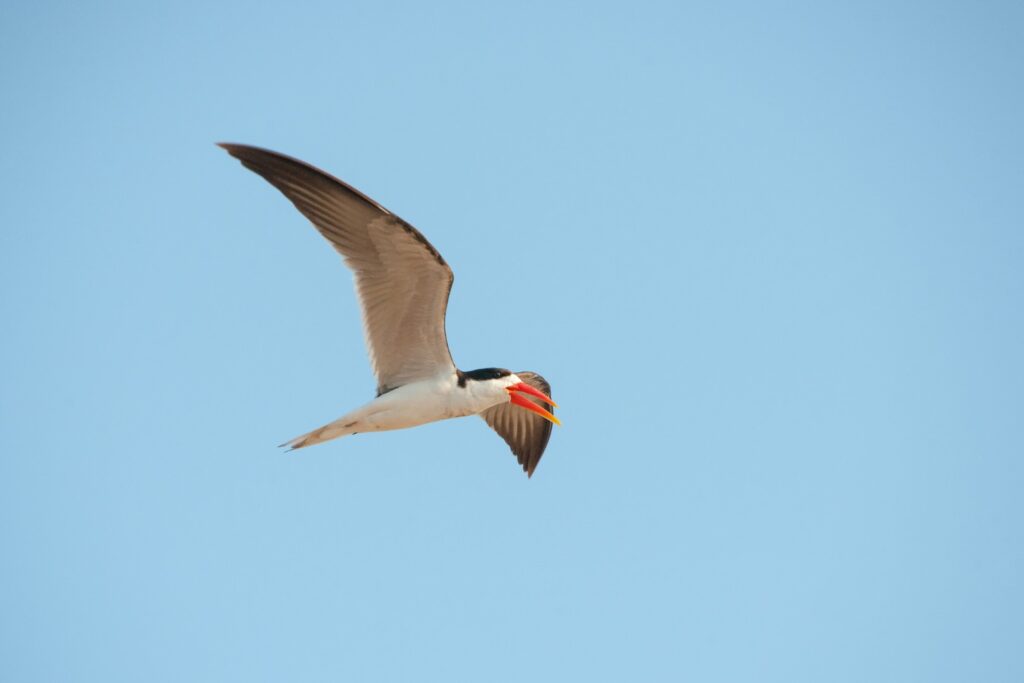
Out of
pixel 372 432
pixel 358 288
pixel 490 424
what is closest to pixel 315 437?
pixel 372 432

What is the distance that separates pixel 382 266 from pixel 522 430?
363cm

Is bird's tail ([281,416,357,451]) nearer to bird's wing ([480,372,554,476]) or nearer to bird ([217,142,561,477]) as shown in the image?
bird ([217,142,561,477])

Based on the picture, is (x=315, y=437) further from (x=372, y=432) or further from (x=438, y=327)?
(x=438, y=327)

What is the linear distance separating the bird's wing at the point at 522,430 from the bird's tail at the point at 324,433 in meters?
2.81

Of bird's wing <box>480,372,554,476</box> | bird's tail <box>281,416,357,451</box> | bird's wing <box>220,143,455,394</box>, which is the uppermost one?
bird's wing <box>220,143,455,394</box>

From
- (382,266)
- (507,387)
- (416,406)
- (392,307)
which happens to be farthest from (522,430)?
(382,266)

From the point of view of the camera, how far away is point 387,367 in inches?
378

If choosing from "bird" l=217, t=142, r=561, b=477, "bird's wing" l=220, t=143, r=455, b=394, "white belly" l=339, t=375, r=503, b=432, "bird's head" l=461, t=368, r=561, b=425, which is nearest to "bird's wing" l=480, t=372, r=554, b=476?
"bird's head" l=461, t=368, r=561, b=425

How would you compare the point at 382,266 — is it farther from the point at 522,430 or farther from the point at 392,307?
the point at 522,430

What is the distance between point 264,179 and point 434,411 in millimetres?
2824

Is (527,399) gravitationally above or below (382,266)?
below

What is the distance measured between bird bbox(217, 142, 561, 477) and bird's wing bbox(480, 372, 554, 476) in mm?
1135

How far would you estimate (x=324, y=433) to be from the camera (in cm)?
898

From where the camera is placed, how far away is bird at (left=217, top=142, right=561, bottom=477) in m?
8.16
